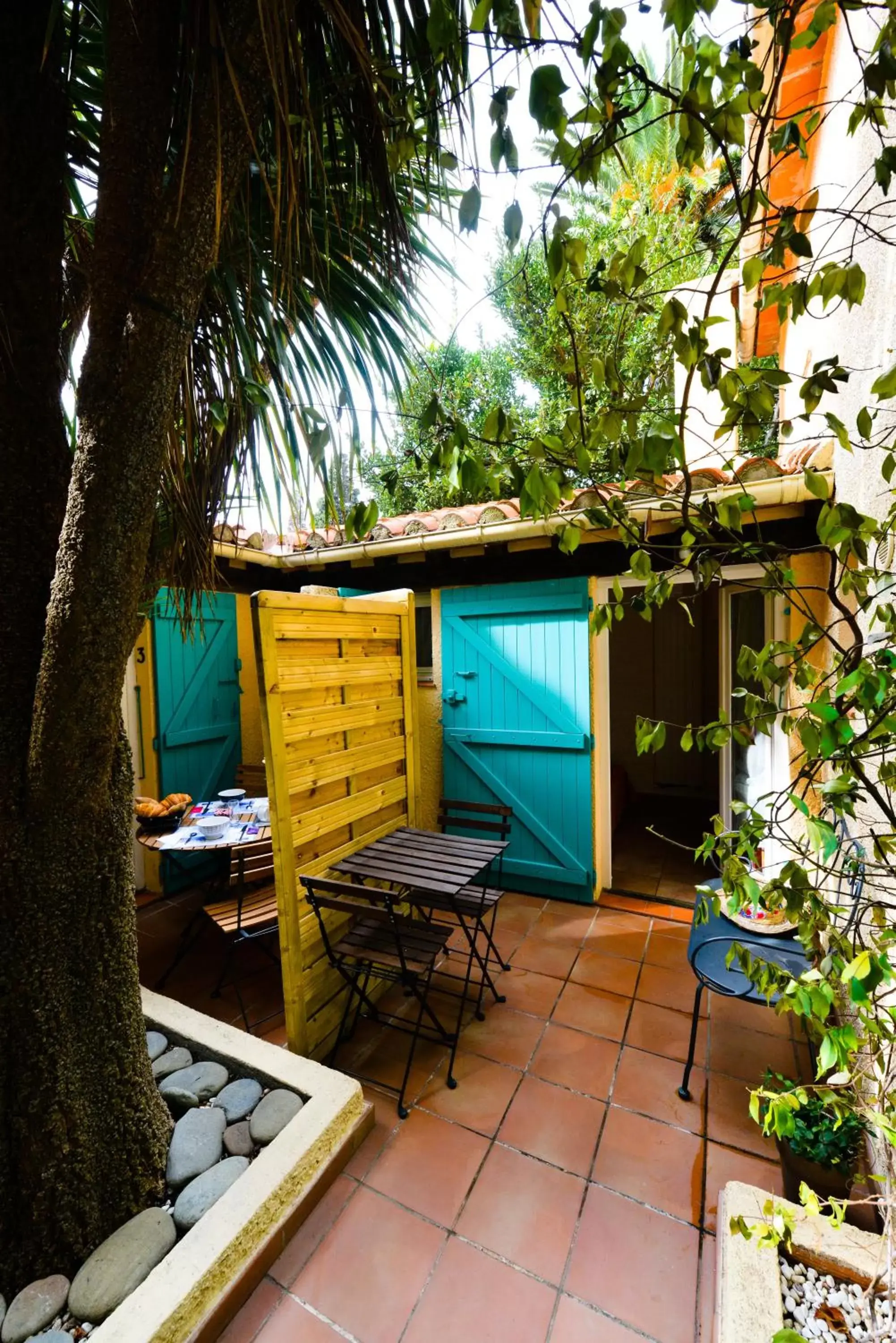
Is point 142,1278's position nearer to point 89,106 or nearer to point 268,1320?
point 268,1320

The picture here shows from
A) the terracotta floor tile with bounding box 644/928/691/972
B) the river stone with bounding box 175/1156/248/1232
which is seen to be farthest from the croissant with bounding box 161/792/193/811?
the terracotta floor tile with bounding box 644/928/691/972

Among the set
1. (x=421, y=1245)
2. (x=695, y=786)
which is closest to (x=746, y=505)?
(x=421, y=1245)

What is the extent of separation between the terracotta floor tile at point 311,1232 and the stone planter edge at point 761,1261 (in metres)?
1.13

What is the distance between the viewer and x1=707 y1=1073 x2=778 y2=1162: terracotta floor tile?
2039 mm

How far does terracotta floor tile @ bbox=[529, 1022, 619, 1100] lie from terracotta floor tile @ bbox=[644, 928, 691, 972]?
75cm

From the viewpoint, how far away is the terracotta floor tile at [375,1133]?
200 cm

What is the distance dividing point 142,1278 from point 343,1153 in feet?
2.13

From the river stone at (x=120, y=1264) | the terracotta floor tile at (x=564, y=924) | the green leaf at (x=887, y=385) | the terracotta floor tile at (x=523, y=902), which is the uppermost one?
the green leaf at (x=887, y=385)

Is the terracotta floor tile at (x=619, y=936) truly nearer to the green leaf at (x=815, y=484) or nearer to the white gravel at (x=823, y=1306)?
the white gravel at (x=823, y=1306)

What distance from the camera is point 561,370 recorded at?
3.68 ft

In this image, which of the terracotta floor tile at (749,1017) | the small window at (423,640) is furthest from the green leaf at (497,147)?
the small window at (423,640)

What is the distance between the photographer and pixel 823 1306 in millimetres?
1401

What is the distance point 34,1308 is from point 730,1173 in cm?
208

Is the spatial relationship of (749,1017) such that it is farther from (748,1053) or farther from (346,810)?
(346,810)
